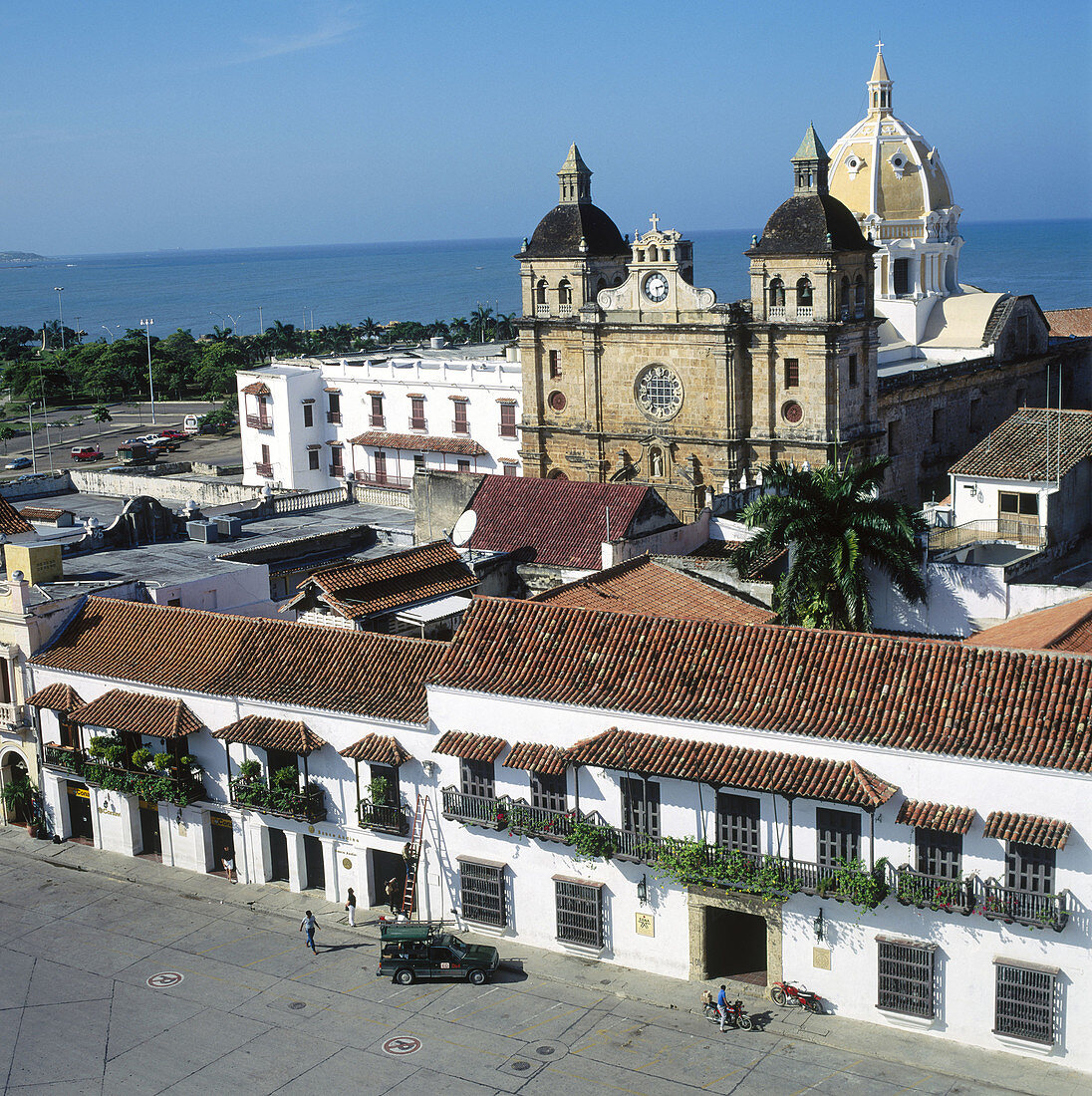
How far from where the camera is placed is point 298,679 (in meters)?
35.1

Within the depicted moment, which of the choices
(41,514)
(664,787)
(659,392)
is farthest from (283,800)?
(659,392)

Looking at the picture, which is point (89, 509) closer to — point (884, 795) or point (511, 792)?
point (511, 792)

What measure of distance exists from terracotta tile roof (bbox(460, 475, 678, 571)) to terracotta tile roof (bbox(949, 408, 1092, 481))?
9993 mm

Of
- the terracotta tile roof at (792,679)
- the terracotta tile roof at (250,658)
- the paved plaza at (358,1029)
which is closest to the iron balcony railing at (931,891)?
the terracotta tile roof at (792,679)

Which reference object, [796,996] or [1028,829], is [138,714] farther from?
[1028,829]

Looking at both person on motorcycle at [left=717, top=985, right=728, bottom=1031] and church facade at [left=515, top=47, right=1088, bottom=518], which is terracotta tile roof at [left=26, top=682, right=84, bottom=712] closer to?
person on motorcycle at [left=717, top=985, right=728, bottom=1031]

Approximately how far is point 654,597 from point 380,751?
365 inches

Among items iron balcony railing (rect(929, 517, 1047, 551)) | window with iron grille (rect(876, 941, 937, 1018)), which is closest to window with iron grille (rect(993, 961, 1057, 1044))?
window with iron grille (rect(876, 941, 937, 1018))

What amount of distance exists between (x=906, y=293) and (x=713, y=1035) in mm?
53740

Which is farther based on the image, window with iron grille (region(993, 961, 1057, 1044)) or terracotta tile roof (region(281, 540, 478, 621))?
terracotta tile roof (region(281, 540, 478, 621))

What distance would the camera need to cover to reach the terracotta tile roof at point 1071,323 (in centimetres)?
8769

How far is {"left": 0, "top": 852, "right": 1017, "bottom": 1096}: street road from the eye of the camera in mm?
26688

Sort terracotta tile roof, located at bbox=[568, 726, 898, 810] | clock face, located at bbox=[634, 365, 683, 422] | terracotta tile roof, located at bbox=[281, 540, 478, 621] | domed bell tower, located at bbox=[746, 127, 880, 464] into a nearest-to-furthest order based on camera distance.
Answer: terracotta tile roof, located at bbox=[568, 726, 898, 810] → terracotta tile roof, located at bbox=[281, 540, 478, 621] → domed bell tower, located at bbox=[746, 127, 880, 464] → clock face, located at bbox=[634, 365, 683, 422]

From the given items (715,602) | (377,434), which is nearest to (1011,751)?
(715,602)
